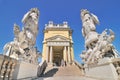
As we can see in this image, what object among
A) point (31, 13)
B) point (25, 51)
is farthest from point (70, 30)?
point (25, 51)

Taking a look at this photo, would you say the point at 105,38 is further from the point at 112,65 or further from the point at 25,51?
the point at 25,51

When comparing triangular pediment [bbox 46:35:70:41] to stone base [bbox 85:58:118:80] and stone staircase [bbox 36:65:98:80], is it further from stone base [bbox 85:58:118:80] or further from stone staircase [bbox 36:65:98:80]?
stone base [bbox 85:58:118:80]

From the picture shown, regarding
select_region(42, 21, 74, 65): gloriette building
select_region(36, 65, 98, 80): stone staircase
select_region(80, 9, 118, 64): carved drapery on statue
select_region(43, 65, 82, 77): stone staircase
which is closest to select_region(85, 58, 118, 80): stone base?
select_region(80, 9, 118, 64): carved drapery on statue

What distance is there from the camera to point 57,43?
32.4 metres

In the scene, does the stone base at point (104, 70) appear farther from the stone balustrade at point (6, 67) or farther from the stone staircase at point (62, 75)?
the stone balustrade at point (6, 67)

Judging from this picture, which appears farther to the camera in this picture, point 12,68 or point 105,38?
point 105,38

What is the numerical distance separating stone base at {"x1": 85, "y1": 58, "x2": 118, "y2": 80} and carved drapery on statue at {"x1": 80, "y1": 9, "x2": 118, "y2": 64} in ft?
1.74

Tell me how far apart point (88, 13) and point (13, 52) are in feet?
27.1

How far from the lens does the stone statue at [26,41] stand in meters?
8.11

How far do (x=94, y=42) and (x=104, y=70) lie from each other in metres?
3.04

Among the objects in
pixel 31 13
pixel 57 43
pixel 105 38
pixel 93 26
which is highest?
pixel 57 43

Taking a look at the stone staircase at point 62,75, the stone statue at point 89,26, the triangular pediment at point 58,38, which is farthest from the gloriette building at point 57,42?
the stone statue at point 89,26

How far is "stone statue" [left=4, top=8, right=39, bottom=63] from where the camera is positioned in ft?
26.6

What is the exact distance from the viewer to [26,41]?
922cm
